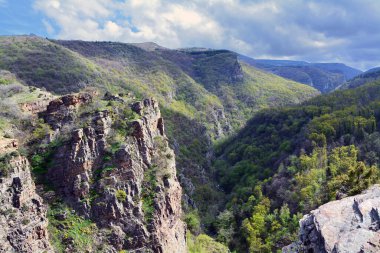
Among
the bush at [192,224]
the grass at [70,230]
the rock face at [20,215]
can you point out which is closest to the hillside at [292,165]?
the bush at [192,224]

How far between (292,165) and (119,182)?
6256 centimetres

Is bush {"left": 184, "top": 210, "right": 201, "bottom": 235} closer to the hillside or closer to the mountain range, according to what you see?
the mountain range

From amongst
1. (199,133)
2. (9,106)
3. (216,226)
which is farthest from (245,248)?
(199,133)

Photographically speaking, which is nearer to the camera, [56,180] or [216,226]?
[56,180]

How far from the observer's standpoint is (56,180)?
47.1 meters

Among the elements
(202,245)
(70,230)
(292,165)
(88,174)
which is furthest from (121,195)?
(292,165)

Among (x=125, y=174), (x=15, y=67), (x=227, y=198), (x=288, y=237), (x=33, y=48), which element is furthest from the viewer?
(x=33, y=48)

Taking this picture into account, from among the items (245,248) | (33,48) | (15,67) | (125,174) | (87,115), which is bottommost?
(245,248)

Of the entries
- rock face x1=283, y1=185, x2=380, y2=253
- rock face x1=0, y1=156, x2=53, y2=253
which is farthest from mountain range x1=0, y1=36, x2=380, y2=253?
rock face x1=283, y1=185, x2=380, y2=253

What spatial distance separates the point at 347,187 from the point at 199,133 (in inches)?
4865

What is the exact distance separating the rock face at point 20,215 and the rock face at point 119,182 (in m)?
6.68

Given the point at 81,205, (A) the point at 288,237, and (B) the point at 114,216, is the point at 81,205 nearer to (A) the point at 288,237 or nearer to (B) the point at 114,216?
(B) the point at 114,216

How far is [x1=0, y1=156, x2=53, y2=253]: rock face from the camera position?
36375 millimetres

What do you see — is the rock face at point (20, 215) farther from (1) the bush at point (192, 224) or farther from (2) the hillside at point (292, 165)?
(1) the bush at point (192, 224)
